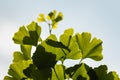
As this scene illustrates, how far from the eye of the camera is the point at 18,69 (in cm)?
97

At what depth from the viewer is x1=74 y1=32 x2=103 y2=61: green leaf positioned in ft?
3.45

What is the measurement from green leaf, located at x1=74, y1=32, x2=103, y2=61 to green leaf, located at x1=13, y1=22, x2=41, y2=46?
18cm

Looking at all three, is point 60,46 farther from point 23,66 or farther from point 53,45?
point 23,66

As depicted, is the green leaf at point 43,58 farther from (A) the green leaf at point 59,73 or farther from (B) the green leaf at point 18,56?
(B) the green leaf at point 18,56

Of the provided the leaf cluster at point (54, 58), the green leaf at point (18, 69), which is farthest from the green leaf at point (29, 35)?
the green leaf at point (18, 69)

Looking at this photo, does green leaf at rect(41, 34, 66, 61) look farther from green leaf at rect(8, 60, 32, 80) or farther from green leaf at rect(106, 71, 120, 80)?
green leaf at rect(106, 71, 120, 80)

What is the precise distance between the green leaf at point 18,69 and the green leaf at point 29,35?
0.34ft

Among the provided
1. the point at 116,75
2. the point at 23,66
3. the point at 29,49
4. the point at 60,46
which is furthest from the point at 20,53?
the point at 116,75

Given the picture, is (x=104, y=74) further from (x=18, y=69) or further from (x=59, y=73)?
(x=18, y=69)

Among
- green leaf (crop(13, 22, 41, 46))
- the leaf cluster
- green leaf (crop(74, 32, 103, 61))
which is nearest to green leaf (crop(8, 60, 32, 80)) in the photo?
the leaf cluster

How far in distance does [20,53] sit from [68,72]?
290 millimetres

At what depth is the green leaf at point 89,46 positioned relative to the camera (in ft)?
3.45

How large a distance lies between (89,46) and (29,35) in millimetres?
275

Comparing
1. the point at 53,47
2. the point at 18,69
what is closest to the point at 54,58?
the point at 53,47
